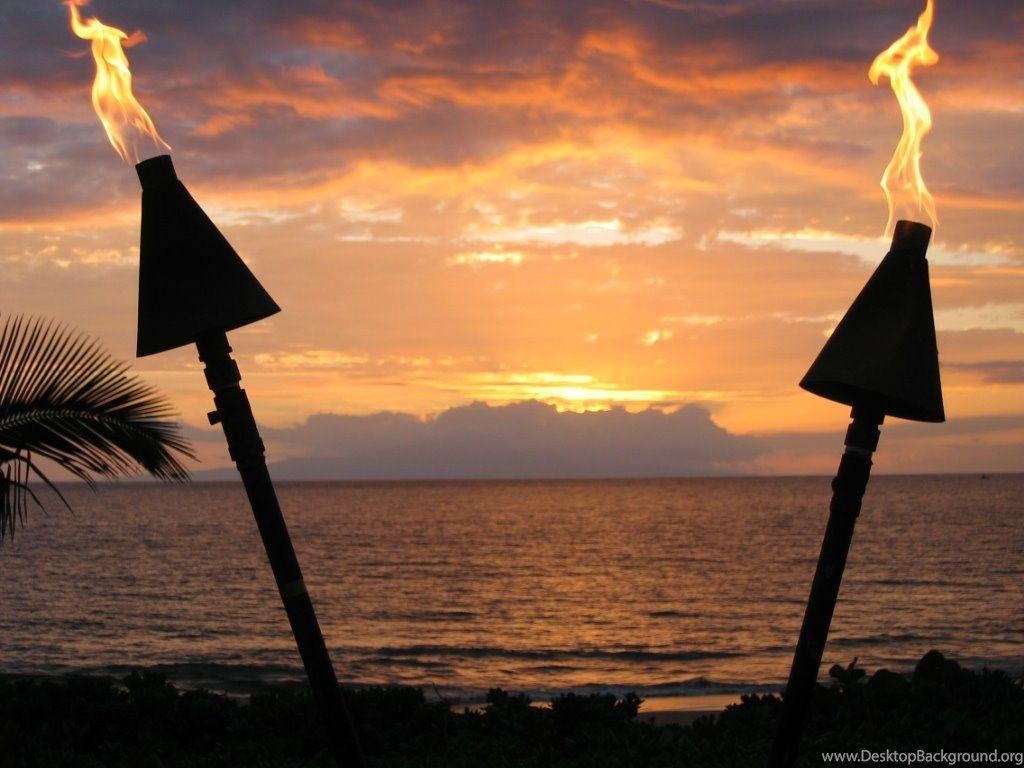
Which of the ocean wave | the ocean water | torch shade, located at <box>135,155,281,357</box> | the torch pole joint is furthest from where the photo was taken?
the ocean wave

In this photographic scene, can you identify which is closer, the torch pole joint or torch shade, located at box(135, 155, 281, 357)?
the torch pole joint

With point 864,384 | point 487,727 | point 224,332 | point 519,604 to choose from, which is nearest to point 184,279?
point 224,332

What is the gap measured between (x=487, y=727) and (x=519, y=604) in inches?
1541

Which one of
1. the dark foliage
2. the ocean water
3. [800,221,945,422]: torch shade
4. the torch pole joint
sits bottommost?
the ocean water

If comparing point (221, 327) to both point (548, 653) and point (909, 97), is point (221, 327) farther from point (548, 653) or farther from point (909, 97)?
point (548, 653)

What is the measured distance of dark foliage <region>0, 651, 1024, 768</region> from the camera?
8.11 meters

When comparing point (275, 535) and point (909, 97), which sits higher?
point (909, 97)

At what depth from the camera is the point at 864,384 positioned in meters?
4.66

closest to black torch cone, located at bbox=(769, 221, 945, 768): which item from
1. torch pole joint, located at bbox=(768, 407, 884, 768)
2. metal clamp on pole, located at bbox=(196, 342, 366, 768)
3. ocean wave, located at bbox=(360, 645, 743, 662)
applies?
torch pole joint, located at bbox=(768, 407, 884, 768)

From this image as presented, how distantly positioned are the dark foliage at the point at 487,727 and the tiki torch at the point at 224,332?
3382mm

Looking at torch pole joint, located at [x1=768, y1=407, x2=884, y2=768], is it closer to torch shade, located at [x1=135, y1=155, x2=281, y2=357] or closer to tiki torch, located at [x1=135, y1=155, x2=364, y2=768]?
tiki torch, located at [x1=135, y1=155, x2=364, y2=768]

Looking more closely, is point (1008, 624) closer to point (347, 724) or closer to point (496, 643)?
point (496, 643)

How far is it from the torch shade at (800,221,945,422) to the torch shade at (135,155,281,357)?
8.25 ft

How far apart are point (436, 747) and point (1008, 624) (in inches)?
1472
